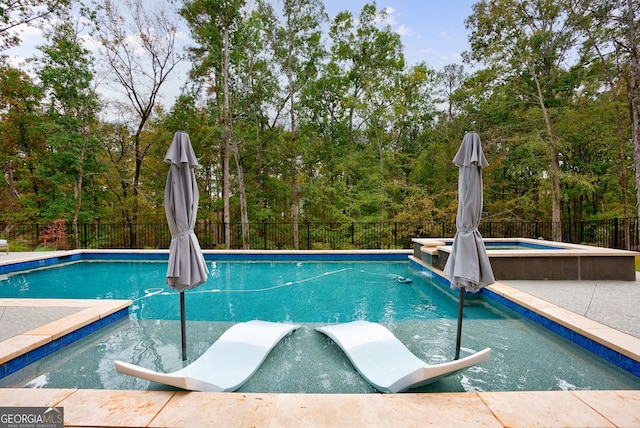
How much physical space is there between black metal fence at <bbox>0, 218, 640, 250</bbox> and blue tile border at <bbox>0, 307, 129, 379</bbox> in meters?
7.69

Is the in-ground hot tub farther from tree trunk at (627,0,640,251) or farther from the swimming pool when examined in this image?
tree trunk at (627,0,640,251)

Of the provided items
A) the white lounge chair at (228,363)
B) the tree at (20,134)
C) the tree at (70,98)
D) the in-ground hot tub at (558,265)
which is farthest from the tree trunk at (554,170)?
the tree at (20,134)

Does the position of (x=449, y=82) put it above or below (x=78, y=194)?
above

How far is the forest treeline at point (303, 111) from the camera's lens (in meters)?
11.5

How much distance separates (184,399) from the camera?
6.93 feet

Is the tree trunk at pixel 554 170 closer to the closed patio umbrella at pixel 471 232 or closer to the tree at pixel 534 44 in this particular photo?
the tree at pixel 534 44

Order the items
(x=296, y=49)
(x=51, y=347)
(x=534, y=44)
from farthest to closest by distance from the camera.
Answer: (x=296, y=49) → (x=534, y=44) → (x=51, y=347)

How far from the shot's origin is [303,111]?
13977 millimetres

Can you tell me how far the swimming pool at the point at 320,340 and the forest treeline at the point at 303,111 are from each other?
22.0 feet

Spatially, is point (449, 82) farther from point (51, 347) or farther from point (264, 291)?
point (51, 347)

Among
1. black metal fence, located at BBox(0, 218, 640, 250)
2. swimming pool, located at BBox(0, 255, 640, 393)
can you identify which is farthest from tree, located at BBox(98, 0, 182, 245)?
swimming pool, located at BBox(0, 255, 640, 393)

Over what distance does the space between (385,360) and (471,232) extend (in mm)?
1377

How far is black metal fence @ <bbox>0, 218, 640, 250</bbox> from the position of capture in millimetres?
11930

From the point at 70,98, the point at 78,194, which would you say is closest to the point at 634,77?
the point at 70,98
